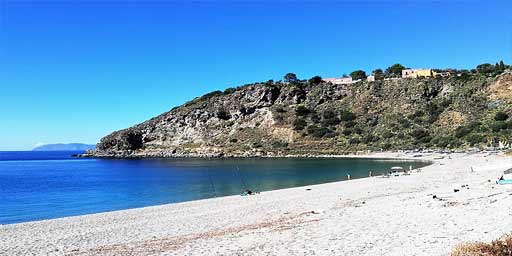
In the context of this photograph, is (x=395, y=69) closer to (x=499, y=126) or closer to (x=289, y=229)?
(x=499, y=126)

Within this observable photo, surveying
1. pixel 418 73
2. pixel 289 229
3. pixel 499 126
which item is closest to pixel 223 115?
pixel 418 73

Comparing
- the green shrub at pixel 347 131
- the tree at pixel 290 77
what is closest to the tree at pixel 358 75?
the tree at pixel 290 77

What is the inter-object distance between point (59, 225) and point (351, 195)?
17.2 metres

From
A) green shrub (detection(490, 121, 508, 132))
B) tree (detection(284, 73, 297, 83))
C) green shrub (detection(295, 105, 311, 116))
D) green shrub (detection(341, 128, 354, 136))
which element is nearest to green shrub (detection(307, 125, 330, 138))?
green shrub (detection(341, 128, 354, 136))

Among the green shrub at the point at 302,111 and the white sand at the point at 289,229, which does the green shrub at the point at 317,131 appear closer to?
the green shrub at the point at 302,111

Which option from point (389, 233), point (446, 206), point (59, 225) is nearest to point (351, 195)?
point (446, 206)

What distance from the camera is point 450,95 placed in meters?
112

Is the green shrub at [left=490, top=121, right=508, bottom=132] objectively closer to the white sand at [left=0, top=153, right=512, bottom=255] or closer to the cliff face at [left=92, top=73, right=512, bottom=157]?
the cliff face at [left=92, top=73, right=512, bottom=157]

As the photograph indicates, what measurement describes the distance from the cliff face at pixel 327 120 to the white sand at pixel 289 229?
71.5 metres

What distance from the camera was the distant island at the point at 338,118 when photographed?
9956 centimetres

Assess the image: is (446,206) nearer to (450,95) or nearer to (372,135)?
(372,135)

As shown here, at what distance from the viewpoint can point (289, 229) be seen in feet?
55.2

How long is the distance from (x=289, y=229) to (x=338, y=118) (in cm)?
10665

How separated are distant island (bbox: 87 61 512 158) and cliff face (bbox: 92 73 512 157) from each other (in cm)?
25
